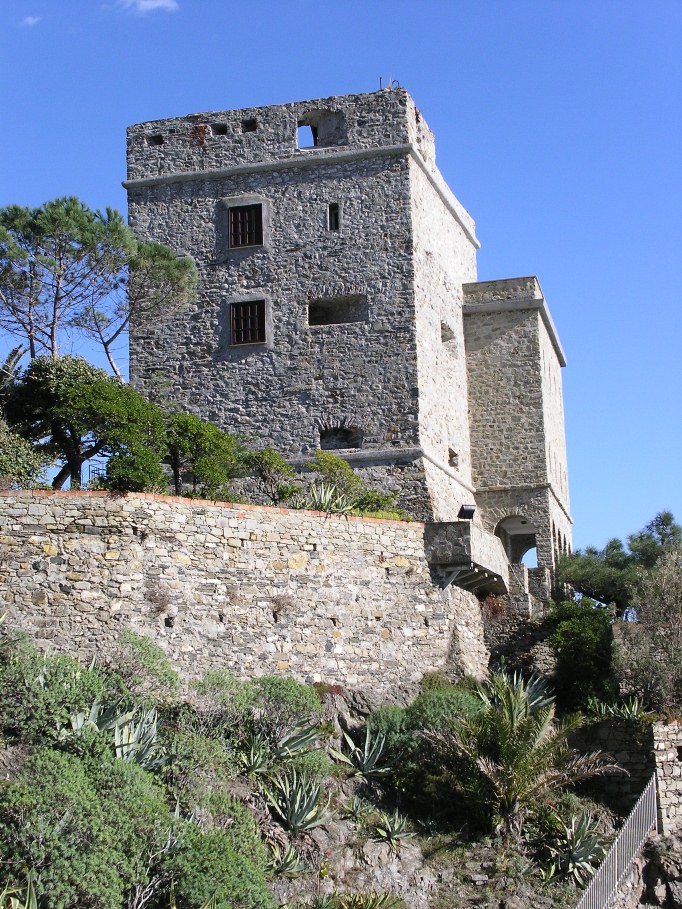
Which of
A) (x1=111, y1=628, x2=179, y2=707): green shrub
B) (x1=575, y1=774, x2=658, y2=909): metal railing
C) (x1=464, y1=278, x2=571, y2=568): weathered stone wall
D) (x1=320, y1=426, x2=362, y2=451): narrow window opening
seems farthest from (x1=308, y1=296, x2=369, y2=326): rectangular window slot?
(x1=575, y1=774, x2=658, y2=909): metal railing

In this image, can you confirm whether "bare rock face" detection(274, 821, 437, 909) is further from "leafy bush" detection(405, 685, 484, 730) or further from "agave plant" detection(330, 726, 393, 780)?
"leafy bush" detection(405, 685, 484, 730)

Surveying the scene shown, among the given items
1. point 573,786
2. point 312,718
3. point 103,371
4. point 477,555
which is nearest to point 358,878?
point 312,718

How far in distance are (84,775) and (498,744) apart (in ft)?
22.3

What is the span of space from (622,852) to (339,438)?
36.6 ft

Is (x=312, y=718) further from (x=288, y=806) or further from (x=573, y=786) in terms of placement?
(x=573, y=786)

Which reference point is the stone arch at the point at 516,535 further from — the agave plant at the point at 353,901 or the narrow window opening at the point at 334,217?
the agave plant at the point at 353,901

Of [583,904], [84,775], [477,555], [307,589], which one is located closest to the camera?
[84,775]

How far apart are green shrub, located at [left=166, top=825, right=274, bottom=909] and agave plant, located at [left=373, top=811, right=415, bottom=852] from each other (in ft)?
10.2

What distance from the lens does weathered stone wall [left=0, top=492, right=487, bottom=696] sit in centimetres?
2212

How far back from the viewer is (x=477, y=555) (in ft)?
86.0

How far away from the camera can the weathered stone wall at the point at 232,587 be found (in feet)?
72.6

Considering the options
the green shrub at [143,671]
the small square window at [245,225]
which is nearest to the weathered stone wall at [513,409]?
the small square window at [245,225]

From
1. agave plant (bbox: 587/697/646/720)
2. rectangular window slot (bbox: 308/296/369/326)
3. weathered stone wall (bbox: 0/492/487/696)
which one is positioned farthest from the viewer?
rectangular window slot (bbox: 308/296/369/326)

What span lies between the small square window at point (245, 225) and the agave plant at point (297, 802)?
13775mm
